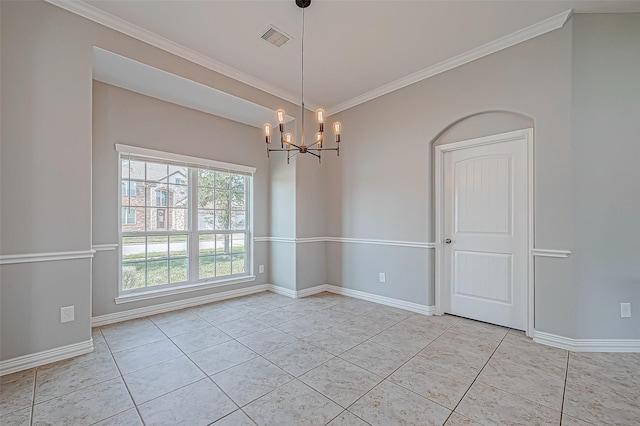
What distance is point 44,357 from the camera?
2.27 metres

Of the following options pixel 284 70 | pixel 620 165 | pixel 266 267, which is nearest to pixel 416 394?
pixel 620 165

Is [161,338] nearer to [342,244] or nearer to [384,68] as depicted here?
[342,244]

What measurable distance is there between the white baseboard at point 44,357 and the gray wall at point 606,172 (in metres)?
4.41

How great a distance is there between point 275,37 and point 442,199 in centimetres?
265

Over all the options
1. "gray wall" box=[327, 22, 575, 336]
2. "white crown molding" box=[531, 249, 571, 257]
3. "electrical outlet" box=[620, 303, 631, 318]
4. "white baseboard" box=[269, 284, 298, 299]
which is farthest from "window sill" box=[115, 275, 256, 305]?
"electrical outlet" box=[620, 303, 631, 318]

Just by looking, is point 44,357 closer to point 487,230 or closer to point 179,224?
point 179,224

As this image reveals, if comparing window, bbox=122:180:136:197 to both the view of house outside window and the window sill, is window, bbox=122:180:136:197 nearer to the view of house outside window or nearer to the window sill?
the view of house outside window

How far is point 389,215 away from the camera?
3857 millimetres

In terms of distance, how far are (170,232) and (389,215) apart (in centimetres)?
299

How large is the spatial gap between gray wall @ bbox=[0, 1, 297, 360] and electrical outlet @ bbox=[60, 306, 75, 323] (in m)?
0.03

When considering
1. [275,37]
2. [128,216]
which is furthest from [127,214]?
[275,37]

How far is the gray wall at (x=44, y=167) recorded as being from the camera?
7.12ft

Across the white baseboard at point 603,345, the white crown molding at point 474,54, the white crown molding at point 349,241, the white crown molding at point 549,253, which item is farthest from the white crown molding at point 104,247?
the white baseboard at point 603,345

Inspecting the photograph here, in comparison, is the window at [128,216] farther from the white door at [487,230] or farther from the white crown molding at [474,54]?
the white door at [487,230]
